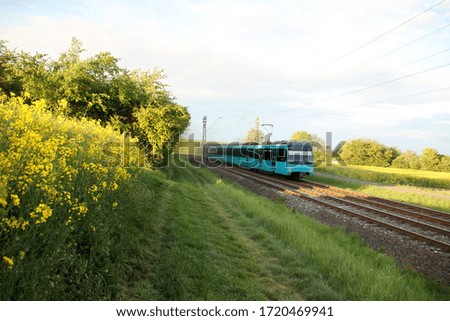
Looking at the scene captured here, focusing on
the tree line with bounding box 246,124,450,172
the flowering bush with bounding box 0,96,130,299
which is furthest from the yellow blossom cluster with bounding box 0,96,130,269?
the tree line with bounding box 246,124,450,172

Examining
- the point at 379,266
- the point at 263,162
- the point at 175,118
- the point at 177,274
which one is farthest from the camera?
the point at 263,162

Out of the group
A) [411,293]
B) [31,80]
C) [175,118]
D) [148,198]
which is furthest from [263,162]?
[411,293]

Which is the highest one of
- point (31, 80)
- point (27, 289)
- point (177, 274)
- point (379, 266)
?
point (31, 80)

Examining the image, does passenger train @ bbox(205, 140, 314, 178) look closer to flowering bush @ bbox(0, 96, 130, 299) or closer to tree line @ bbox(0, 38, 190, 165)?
tree line @ bbox(0, 38, 190, 165)

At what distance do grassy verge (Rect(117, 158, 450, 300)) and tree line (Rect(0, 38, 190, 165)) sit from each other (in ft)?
27.9

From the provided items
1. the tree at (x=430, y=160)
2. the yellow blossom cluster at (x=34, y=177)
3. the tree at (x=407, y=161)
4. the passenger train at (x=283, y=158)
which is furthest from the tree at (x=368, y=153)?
the yellow blossom cluster at (x=34, y=177)

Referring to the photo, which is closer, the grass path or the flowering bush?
the flowering bush

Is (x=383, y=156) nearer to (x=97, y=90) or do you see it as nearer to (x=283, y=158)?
(x=283, y=158)

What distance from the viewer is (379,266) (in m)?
7.25

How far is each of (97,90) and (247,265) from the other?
46.0ft

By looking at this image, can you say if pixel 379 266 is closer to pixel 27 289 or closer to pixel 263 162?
pixel 27 289

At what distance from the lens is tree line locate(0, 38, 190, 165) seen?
1512 cm

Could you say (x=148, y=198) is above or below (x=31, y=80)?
below
